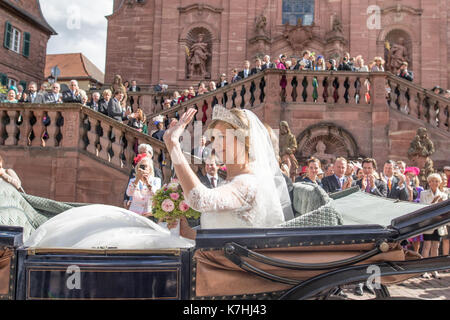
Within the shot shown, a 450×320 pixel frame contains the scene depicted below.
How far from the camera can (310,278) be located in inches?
108

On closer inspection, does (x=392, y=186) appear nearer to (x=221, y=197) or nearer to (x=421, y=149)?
(x=421, y=149)

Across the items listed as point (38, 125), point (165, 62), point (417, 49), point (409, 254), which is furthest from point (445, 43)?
point (409, 254)

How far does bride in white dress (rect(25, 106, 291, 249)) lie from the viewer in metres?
2.82

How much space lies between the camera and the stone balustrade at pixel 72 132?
384 inches

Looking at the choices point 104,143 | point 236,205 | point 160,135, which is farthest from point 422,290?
point 104,143

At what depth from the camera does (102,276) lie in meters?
2.65

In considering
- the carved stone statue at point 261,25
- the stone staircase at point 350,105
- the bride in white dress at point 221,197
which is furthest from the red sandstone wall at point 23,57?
the bride in white dress at point 221,197

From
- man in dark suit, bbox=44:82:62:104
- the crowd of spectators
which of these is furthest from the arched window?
the crowd of spectators

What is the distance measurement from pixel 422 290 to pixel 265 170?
14.5 ft

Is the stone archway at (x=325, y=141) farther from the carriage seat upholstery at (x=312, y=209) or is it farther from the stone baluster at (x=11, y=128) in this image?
the carriage seat upholstery at (x=312, y=209)

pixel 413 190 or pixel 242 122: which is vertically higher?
pixel 242 122

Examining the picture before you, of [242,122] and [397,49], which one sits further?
[397,49]

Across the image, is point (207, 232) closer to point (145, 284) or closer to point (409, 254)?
point (145, 284)
